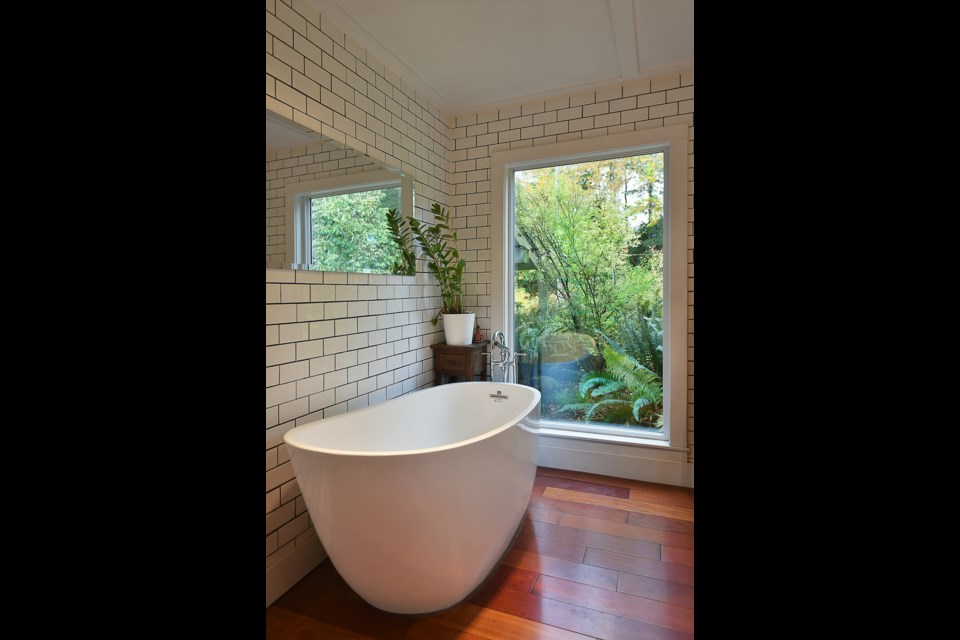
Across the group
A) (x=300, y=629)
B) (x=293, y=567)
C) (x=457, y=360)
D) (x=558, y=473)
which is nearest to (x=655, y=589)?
(x=558, y=473)

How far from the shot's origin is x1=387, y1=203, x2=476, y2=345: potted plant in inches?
112

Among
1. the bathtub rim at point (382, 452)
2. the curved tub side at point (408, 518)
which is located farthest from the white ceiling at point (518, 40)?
the curved tub side at point (408, 518)

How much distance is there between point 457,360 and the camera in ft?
9.84

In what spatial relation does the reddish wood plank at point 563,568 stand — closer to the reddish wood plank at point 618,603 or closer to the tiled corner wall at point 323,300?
the reddish wood plank at point 618,603

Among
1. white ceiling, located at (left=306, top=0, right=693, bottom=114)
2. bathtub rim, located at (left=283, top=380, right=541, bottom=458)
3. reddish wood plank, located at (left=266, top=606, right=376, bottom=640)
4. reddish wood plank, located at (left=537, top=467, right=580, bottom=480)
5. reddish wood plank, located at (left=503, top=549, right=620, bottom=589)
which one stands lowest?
reddish wood plank, located at (left=266, top=606, right=376, bottom=640)

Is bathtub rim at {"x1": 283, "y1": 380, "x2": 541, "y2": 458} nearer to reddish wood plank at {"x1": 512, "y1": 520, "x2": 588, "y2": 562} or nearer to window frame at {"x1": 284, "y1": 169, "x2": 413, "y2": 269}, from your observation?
reddish wood plank at {"x1": 512, "y1": 520, "x2": 588, "y2": 562}

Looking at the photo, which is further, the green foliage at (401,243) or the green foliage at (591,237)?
the green foliage at (591,237)

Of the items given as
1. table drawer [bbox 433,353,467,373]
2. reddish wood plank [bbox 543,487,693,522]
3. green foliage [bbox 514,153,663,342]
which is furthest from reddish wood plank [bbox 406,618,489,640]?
green foliage [bbox 514,153,663,342]

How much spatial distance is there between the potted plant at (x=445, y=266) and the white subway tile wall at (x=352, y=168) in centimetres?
8

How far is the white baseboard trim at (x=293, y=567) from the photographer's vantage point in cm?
183

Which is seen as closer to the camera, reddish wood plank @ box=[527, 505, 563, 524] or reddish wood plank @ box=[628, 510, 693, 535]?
reddish wood plank @ box=[628, 510, 693, 535]

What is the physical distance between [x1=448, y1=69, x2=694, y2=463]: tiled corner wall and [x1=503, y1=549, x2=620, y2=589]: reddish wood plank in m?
1.10

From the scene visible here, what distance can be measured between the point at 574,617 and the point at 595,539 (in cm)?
57
